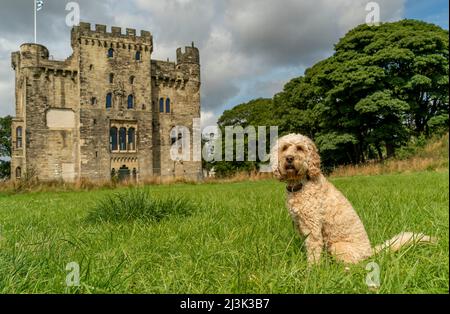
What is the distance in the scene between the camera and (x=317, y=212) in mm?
2691

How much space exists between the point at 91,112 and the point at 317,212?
1417 inches

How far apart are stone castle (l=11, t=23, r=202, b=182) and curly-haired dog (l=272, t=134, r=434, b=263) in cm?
3205

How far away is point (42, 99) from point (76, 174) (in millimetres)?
8627

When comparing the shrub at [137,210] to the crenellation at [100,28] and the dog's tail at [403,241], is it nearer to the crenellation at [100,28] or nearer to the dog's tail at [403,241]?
the dog's tail at [403,241]

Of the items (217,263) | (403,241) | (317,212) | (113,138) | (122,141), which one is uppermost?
(113,138)

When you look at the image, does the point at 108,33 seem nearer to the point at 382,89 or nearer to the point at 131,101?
the point at 131,101

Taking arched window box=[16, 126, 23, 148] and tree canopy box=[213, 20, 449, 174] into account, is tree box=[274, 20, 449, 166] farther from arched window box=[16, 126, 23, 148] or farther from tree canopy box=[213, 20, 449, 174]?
arched window box=[16, 126, 23, 148]

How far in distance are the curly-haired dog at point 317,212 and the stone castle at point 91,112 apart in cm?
3205

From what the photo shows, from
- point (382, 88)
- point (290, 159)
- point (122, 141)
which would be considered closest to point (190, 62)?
point (122, 141)

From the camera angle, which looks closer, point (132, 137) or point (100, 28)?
point (100, 28)

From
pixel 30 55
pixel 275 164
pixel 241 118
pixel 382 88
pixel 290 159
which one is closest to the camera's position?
pixel 290 159

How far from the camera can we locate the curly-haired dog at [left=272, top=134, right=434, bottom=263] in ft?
8.25

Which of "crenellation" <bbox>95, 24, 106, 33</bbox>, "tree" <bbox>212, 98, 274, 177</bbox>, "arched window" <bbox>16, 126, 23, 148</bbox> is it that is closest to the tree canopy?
"tree" <bbox>212, 98, 274, 177</bbox>

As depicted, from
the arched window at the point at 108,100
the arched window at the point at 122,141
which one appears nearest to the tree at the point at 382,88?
the arched window at the point at 122,141
